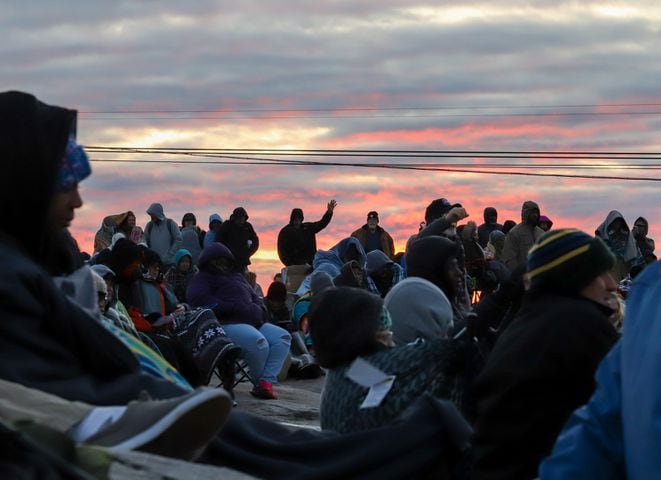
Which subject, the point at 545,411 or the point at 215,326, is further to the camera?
the point at 215,326

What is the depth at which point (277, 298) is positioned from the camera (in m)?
20.2

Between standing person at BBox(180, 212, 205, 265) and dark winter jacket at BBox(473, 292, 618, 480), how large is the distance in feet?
56.6

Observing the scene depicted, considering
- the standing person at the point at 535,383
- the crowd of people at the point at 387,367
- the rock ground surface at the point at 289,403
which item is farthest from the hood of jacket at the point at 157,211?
the standing person at the point at 535,383

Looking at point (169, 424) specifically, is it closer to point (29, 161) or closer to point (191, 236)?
point (29, 161)

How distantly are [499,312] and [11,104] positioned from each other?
3.77 meters

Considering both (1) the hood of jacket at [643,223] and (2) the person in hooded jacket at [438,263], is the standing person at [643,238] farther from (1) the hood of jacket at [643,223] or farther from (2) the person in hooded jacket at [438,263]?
(2) the person in hooded jacket at [438,263]

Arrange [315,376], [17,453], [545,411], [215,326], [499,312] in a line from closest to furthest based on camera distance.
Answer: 1. [17,453]
2. [545,411]
3. [499,312]
4. [215,326]
5. [315,376]

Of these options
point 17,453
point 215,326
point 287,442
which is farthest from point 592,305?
point 215,326

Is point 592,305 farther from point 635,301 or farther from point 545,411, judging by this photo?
point 635,301

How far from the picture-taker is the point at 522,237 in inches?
832

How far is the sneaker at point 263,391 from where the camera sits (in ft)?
52.9

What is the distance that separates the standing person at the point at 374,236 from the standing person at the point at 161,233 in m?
2.83

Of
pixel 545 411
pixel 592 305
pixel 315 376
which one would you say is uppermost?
pixel 592 305

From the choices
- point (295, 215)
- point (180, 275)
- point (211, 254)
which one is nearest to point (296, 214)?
point (295, 215)
